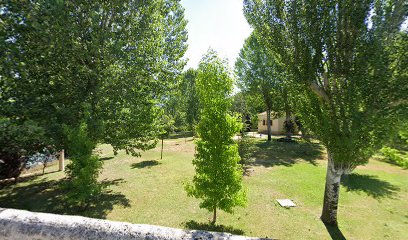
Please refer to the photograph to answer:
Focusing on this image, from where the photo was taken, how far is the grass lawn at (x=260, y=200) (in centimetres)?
939

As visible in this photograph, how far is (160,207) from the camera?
10.9 meters

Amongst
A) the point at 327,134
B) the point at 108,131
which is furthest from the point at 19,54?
the point at 327,134

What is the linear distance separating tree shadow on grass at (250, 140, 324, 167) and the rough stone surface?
1660cm

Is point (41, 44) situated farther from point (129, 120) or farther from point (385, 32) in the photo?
point (385, 32)

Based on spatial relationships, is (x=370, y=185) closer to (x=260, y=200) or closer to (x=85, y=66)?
(x=260, y=200)

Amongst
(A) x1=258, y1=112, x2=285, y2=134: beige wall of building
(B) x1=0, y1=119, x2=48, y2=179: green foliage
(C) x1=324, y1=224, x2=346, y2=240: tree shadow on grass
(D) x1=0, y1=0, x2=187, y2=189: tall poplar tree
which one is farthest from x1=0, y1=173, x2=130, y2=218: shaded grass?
(A) x1=258, y1=112, x2=285, y2=134: beige wall of building

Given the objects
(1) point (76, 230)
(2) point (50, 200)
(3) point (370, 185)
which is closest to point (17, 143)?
(2) point (50, 200)

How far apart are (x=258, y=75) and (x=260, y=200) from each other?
2446cm

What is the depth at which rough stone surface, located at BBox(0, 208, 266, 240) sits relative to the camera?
4316 millimetres

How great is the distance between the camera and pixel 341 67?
29.5 ft

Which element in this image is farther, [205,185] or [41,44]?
[41,44]

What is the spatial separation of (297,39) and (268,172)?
11.0 meters

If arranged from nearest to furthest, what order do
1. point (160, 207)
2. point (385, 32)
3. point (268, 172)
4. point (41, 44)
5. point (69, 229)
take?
point (69, 229) → point (385, 32) → point (41, 44) → point (160, 207) → point (268, 172)

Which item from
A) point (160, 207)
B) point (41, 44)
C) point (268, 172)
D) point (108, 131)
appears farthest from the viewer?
point (268, 172)
